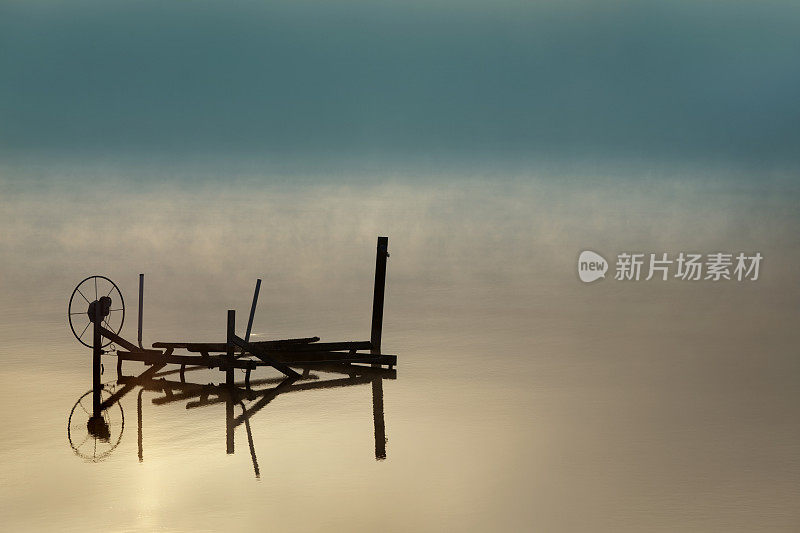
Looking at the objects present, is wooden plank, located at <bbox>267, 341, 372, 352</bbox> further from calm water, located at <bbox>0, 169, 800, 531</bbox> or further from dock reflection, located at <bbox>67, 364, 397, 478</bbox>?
calm water, located at <bbox>0, 169, 800, 531</bbox>

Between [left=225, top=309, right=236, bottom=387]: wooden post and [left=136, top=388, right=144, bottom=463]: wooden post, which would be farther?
[left=225, top=309, right=236, bottom=387]: wooden post

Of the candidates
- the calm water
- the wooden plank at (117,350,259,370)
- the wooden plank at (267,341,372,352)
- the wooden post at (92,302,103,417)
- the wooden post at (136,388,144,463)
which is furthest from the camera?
the wooden plank at (267,341,372,352)

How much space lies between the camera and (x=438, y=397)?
1439 cm

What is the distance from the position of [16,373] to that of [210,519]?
6246mm

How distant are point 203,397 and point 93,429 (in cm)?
161

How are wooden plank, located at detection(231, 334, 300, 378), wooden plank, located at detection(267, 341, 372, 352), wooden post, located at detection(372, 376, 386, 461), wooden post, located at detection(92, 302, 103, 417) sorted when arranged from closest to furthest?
wooden post, located at detection(372, 376, 386, 461) < wooden post, located at detection(92, 302, 103, 417) < wooden plank, located at detection(231, 334, 300, 378) < wooden plank, located at detection(267, 341, 372, 352)

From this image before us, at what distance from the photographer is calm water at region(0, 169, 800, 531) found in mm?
10680

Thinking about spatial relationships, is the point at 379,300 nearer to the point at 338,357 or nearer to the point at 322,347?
the point at 338,357

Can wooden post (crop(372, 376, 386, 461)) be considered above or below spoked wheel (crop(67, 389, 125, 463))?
above

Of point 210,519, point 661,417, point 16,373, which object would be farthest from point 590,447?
point 16,373

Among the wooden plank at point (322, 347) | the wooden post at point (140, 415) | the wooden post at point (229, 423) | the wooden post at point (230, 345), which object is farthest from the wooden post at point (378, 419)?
the wooden post at point (140, 415)

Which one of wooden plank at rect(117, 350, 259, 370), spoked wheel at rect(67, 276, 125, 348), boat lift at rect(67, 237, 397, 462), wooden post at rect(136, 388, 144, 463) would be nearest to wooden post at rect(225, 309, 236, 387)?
boat lift at rect(67, 237, 397, 462)

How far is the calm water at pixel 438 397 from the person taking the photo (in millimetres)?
10680

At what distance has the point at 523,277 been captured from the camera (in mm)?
26094
